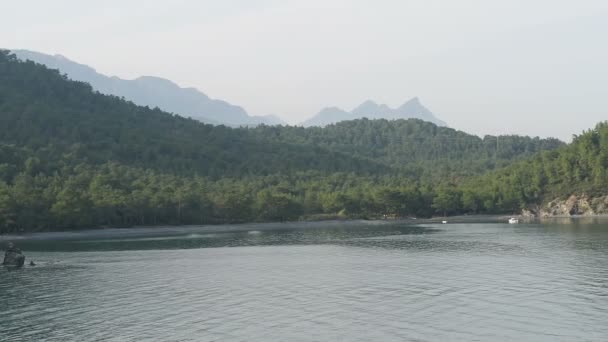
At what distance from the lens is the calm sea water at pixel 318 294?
125 feet

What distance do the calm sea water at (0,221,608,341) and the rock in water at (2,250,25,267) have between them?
177cm

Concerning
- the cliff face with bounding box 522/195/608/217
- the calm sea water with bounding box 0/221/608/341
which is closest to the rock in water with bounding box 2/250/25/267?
the calm sea water with bounding box 0/221/608/341

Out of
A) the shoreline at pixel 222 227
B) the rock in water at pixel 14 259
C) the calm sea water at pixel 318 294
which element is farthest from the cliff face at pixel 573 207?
the rock in water at pixel 14 259

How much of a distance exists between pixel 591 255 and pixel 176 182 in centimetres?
12743

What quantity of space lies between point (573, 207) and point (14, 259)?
151988mm

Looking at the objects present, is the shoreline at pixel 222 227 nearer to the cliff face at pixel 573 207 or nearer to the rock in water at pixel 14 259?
the cliff face at pixel 573 207

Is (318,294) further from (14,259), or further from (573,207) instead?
A: (573,207)

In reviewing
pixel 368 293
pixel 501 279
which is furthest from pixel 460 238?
pixel 368 293

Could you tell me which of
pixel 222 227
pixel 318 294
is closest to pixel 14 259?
pixel 318 294

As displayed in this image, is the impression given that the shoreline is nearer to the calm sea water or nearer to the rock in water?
the calm sea water

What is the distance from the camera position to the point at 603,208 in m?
174

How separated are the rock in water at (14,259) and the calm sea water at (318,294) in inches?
69.8

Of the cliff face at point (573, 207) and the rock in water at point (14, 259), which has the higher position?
the cliff face at point (573, 207)

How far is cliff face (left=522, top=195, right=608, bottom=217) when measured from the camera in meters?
175
